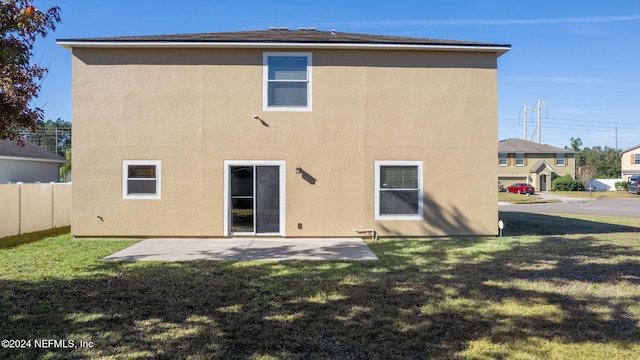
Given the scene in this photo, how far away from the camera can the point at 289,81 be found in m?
11.1

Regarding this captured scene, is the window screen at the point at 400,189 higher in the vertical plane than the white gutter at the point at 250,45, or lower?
lower

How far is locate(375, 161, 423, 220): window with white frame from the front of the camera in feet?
36.6

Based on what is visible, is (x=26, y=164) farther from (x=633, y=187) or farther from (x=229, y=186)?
(x=633, y=187)

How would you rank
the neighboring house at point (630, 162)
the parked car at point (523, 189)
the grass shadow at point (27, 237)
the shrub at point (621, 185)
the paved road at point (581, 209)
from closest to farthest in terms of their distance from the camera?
the grass shadow at point (27, 237)
the paved road at point (581, 209)
the parked car at point (523, 189)
the shrub at point (621, 185)
the neighboring house at point (630, 162)

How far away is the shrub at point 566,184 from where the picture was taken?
45.5 m

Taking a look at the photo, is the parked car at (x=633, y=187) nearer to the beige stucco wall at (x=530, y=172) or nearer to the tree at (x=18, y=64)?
the beige stucco wall at (x=530, y=172)

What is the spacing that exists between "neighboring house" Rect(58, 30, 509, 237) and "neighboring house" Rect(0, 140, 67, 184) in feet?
38.3

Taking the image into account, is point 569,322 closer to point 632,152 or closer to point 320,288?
point 320,288

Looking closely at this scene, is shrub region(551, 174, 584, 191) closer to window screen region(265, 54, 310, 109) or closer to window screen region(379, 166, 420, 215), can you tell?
window screen region(379, 166, 420, 215)


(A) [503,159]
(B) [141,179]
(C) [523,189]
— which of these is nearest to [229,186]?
(B) [141,179]

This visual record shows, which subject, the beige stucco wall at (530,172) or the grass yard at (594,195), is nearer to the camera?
the grass yard at (594,195)

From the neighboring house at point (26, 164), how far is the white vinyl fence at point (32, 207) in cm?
750

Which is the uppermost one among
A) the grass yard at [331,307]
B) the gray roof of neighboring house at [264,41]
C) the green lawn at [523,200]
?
the gray roof of neighboring house at [264,41]

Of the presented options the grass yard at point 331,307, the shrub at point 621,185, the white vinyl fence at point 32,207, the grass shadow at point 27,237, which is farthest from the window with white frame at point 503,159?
the grass shadow at point 27,237
